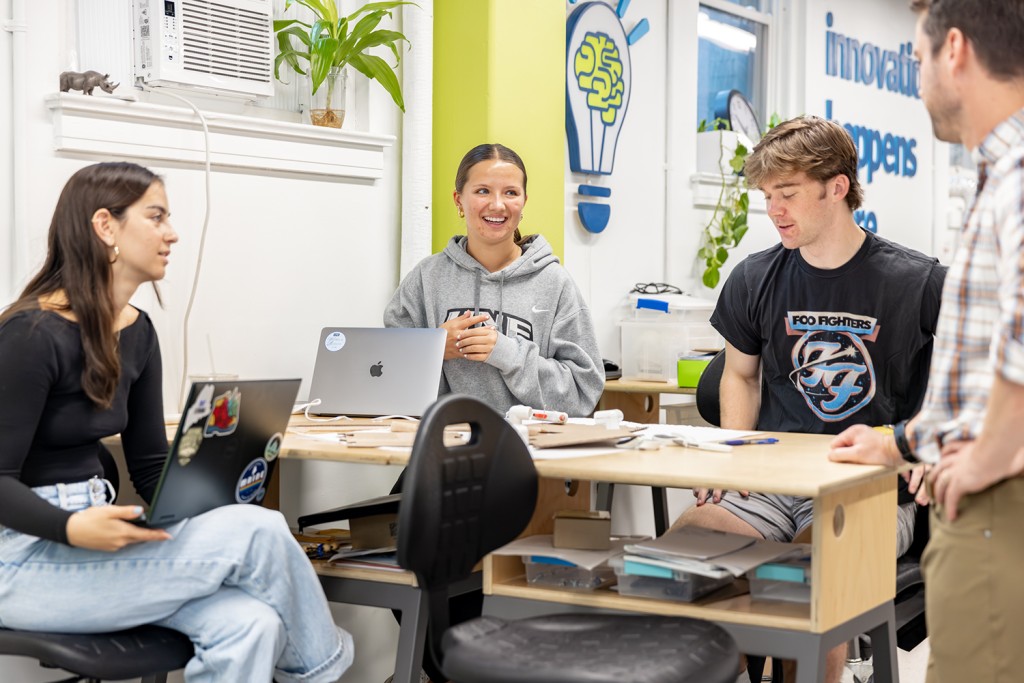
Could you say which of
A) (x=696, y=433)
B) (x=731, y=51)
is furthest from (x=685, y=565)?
(x=731, y=51)

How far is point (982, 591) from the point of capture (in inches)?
61.9

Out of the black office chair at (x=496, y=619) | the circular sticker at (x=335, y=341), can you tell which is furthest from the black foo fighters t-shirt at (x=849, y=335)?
the circular sticker at (x=335, y=341)

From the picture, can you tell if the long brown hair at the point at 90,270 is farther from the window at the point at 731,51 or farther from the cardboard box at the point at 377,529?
the window at the point at 731,51

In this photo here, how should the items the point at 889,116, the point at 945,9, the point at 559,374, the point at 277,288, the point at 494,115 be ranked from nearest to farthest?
the point at 945,9
the point at 559,374
the point at 277,288
the point at 494,115
the point at 889,116

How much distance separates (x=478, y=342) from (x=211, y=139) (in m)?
0.87

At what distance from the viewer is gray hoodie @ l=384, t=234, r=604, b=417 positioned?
9.73 ft

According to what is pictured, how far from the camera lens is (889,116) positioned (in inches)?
244

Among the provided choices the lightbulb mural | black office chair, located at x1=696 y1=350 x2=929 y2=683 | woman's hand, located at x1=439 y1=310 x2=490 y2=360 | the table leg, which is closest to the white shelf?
woman's hand, located at x1=439 y1=310 x2=490 y2=360

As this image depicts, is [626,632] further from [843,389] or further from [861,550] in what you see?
[843,389]

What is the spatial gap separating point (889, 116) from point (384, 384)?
4298 millimetres

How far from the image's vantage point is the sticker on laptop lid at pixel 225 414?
1.99m

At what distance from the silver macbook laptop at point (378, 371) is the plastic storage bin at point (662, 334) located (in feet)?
5.30

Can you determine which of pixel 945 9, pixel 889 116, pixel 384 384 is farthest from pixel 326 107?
pixel 889 116

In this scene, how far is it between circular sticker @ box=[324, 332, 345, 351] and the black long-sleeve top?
0.62m
